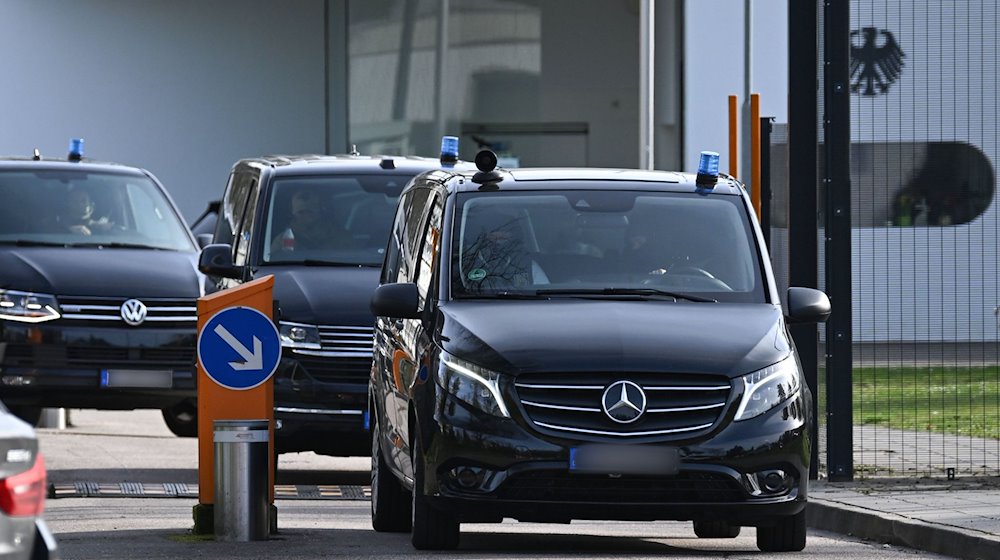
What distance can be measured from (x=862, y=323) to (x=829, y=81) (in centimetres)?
141

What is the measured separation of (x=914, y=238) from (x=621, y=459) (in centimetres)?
431

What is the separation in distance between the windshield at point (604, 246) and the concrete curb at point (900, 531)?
1362 mm

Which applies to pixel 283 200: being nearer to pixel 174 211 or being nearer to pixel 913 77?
pixel 174 211

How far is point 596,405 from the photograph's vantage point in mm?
8875

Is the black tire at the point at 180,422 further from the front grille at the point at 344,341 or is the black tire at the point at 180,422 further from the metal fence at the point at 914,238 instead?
the metal fence at the point at 914,238

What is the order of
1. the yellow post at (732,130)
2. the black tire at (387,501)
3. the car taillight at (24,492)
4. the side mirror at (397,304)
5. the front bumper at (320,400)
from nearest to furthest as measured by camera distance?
the car taillight at (24,492) < the side mirror at (397,304) < the black tire at (387,501) < the front bumper at (320,400) < the yellow post at (732,130)

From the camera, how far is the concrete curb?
9.57 meters

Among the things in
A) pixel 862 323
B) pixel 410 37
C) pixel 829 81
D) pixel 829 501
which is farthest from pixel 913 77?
pixel 410 37

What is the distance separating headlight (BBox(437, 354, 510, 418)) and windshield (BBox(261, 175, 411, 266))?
5.10 metres

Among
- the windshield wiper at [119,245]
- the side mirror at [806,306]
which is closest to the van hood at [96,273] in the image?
the windshield wiper at [119,245]

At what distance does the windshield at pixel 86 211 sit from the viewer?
15.7 meters

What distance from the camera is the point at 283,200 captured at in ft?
47.9

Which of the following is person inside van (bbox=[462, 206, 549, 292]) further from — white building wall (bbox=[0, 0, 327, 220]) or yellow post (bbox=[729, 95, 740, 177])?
white building wall (bbox=[0, 0, 327, 220])

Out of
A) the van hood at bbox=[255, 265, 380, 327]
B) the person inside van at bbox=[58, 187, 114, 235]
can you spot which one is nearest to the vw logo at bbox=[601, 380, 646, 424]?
the van hood at bbox=[255, 265, 380, 327]
